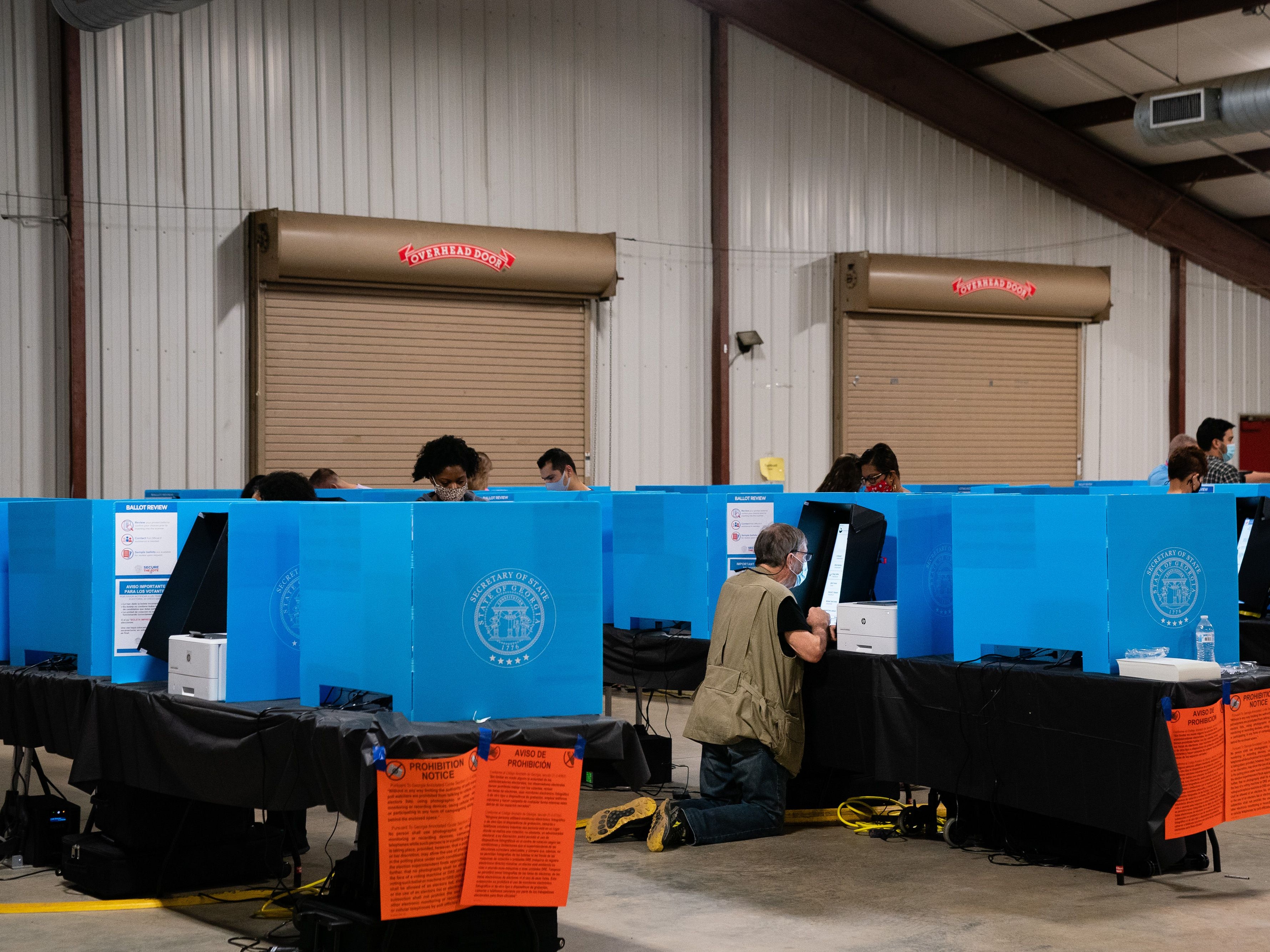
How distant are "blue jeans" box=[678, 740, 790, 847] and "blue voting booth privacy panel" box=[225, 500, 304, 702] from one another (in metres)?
2.17

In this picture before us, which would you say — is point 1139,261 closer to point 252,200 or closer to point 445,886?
point 252,200

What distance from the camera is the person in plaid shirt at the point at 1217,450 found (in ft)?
29.2

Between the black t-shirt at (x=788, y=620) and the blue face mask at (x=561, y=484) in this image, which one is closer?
the black t-shirt at (x=788, y=620)

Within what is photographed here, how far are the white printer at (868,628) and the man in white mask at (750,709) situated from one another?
100 mm

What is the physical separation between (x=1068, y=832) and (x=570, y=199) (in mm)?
8566

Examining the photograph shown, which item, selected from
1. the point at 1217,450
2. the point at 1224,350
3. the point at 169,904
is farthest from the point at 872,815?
the point at 1224,350

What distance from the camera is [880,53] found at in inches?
560

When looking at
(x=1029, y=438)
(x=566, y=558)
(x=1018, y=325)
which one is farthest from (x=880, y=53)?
(x=566, y=558)

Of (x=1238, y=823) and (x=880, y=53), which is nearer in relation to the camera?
(x=1238, y=823)

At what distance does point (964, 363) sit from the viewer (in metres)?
14.6

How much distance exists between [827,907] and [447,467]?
2.70 meters

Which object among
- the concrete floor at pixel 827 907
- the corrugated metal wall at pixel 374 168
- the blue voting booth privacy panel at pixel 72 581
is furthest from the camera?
the corrugated metal wall at pixel 374 168

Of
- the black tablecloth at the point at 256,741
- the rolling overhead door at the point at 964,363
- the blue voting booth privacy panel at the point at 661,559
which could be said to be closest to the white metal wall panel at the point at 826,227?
the rolling overhead door at the point at 964,363

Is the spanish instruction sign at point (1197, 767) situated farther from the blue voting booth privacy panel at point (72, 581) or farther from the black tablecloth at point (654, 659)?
the blue voting booth privacy panel at point (72, 581)
